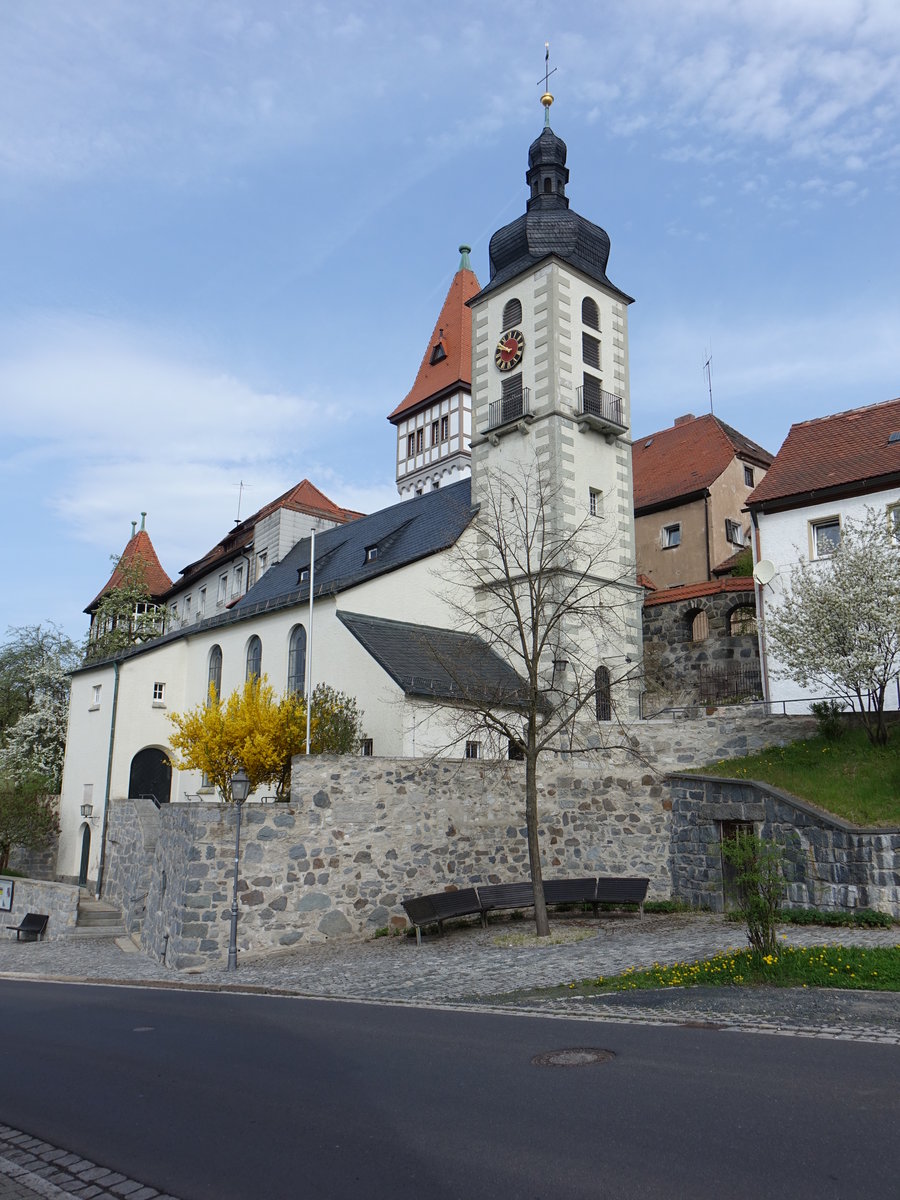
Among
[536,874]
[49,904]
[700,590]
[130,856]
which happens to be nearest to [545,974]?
[536,874]

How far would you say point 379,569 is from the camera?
25875 millimetres

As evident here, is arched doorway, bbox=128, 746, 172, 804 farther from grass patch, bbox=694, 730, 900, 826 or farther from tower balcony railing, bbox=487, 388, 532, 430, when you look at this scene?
grass patch, bbox=694, 730, 900, 826

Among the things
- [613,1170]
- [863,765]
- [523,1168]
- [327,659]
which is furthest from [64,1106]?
[327,659]

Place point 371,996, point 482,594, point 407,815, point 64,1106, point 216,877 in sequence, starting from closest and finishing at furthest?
point 64,1106 < point 371,996 < point 216,877 < point 407,815 < point 482,594

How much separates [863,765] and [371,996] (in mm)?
9848

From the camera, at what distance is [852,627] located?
18859mm

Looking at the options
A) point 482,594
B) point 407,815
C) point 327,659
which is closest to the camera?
point 407,815

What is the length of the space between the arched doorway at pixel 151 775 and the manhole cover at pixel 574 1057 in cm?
2641

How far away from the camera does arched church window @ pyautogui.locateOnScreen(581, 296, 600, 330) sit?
30.2 metres

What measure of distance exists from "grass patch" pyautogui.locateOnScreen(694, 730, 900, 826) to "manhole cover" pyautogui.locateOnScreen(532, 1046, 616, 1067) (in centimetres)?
928

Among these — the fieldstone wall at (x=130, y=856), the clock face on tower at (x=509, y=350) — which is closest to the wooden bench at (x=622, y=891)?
the fieldstone wall at (x=130, y=856)

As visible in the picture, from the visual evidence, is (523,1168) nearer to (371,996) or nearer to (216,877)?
(371,996)

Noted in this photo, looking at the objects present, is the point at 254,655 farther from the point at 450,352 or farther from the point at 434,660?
the point at 450,352

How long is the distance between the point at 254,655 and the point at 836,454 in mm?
17231
